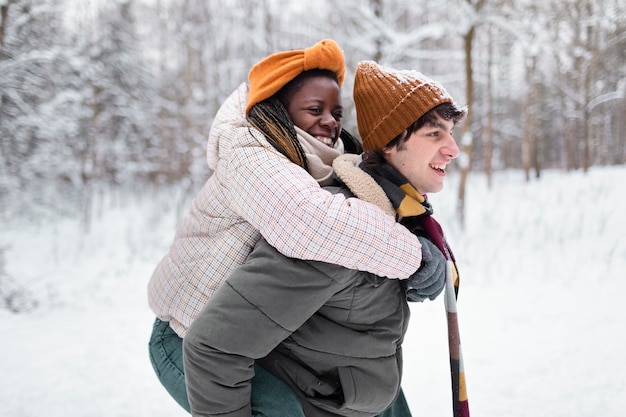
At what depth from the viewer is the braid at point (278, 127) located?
1281mm

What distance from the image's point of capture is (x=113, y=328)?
4.13m

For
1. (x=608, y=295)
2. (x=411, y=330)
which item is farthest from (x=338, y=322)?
Answer: (x=608, y=295)

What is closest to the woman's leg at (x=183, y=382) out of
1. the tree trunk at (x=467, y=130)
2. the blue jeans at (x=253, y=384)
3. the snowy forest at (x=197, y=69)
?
the blue jeans at (x=253, y=384)

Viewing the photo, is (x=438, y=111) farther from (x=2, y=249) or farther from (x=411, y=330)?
(x=2, y=249)

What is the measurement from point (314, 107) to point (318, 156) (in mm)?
184

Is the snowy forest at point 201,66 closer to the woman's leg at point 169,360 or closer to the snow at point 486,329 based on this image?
the snow at point 486,329

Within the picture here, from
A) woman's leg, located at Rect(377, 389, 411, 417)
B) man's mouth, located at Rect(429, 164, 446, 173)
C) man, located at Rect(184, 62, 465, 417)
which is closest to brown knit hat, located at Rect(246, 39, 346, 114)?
man, located at Rect(184, 62, 465, 417)

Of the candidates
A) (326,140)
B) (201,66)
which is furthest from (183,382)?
(201,66)

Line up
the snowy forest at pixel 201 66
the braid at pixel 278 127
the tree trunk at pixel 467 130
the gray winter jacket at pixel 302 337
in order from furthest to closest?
the tree trunk at pixel 467 130 < the snowy forest at pixel 201 66 < the braid at pixel 278 127 < the gray winter jacket at pixel 302 337

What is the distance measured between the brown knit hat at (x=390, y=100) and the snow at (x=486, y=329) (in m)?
2.11

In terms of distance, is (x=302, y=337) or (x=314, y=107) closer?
(x=302, y=337)

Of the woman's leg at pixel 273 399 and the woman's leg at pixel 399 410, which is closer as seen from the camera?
the woman's leg at pixel 273 399

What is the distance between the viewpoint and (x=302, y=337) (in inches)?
46.9

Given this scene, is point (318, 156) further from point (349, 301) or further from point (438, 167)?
point (349, 301)
